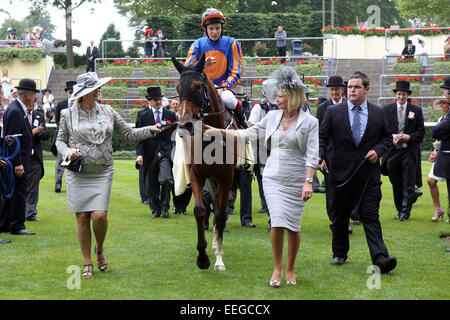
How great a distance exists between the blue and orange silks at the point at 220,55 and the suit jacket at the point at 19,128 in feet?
9.19

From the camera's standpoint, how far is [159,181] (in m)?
12.0

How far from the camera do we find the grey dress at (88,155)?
727 centimetres

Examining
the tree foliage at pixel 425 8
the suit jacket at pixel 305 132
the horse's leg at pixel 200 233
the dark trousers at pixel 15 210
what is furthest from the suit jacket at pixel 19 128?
the tree foliage at pixel 425 8

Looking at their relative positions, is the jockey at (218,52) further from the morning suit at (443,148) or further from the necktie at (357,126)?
the morning suit at (443,148)

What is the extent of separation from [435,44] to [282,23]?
10.6 metres

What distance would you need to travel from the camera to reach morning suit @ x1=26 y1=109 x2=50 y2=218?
1122 cm

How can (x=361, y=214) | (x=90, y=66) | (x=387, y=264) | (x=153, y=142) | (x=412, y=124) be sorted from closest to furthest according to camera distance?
(x=387, y=264)
(x=361, y=214)
(x=412, y=124)
(x=153, y=142)
(x=90, y=66)

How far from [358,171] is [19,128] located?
16.8 feet

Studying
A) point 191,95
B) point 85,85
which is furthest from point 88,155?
point 191,95

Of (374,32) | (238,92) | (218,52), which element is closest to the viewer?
(218,52)

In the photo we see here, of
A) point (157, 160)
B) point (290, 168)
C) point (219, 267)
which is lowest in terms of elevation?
point (219, 267)

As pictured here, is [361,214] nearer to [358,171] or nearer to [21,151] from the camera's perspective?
[358,171]

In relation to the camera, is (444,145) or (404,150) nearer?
(444,145)

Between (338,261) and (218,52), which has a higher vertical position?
(218,52)
